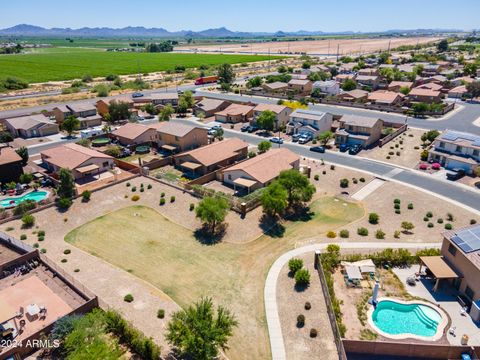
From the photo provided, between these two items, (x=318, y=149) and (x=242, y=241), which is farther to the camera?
(x=318, y=149)

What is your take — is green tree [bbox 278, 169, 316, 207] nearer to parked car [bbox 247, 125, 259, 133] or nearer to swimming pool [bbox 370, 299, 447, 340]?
swimming pool [bbox 370, 299, 447, 340]

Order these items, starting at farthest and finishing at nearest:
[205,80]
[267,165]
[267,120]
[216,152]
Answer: [205,80] → [267,120] → [216,152] → [267,165]

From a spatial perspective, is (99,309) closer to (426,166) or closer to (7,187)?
(7,187)

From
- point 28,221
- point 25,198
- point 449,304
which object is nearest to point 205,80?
point 25,198

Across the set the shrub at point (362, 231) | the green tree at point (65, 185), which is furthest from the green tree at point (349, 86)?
the green tree at point (65, 185)

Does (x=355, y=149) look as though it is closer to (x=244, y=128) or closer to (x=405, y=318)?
(x=244, y=128)

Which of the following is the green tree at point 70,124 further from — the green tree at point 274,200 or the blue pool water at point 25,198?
the green tree at point 274,200

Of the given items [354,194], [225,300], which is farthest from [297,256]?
[354,194]
